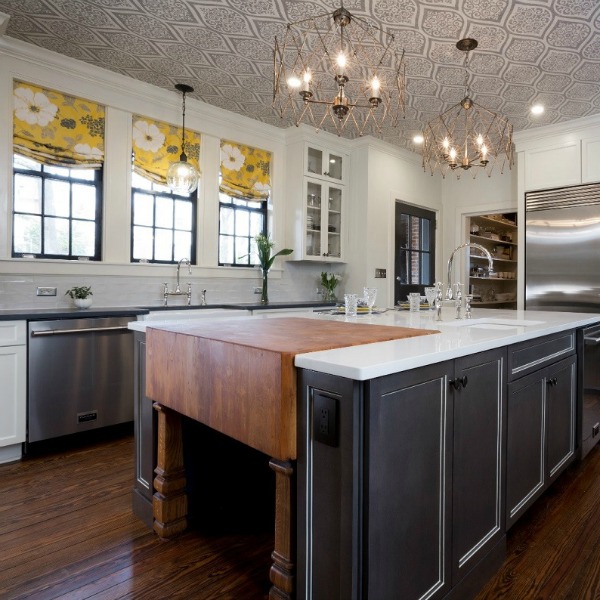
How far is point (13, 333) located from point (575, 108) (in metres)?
5.35

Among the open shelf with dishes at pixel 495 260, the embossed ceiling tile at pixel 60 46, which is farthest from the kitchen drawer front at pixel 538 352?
the open shelf with dishes at pixel 495 260

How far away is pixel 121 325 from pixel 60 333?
42 cm

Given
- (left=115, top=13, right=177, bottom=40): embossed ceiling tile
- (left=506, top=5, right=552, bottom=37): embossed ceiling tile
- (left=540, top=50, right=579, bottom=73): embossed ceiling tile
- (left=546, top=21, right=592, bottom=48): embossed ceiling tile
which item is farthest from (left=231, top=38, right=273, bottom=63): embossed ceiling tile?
(left=540, top=50, right=579, bottom=73): embossed ceiling tile

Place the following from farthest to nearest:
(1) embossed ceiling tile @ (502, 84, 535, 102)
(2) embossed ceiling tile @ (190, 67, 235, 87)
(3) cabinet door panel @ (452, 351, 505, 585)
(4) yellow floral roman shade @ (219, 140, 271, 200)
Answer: (4) yellow floral roman shade @ (219, 140, 271, 200), (1) embossed ceiling tile @ (502, 84, 535, 102), (2) embossed ceiling tile @ (190, 67, 235, 87), (3) cabinet door panel @ (452, 351, 505, 585)

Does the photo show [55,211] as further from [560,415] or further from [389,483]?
[560,415]

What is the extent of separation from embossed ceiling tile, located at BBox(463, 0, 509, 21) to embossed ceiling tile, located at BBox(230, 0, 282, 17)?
1.23m

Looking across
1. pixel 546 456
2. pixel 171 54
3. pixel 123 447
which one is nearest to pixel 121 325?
pixel 123 447

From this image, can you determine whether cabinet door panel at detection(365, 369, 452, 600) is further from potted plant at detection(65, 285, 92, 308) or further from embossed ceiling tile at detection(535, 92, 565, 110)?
embossed ceiling tile at detection(535, 92, 565, 110)

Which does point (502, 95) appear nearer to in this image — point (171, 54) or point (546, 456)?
point (171, 54)

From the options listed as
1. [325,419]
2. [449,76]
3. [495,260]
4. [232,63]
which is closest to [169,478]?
[325,419]

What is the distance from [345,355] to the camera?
124cm

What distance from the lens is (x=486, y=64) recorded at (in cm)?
356

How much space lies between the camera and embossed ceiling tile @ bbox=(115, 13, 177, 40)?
9.75 ft

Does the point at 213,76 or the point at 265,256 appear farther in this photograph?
the point at 265,256
